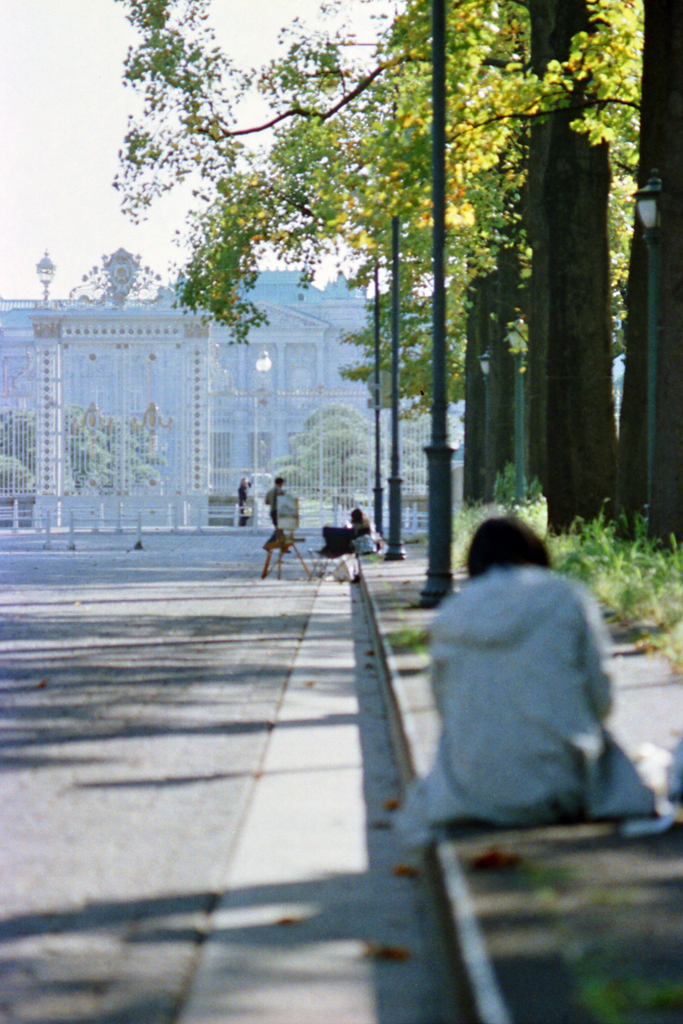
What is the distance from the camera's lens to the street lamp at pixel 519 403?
2533cm

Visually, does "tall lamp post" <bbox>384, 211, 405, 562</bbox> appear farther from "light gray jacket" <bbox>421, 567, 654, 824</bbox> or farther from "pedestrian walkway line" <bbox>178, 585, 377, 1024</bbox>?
"light gray jacket" <bbox>421, 567, 654, 824</bbox>

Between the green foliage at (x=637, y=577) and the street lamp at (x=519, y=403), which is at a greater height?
the street lamp at (x=519, y=403)

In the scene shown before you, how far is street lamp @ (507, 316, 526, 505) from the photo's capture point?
83.1 feet

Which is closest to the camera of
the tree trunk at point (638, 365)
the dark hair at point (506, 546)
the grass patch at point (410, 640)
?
the dark hair at point (506, 546)

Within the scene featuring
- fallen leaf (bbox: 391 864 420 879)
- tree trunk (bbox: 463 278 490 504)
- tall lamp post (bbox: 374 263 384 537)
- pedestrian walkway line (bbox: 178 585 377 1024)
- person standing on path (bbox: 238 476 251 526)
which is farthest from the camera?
person standing on path (bbox: 238 476 251 526)

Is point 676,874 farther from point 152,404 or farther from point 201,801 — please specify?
point 152,404

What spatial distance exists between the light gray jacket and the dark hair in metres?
0.05

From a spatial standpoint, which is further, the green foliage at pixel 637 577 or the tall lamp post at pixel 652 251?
the tall lamp post at pixel 652 251

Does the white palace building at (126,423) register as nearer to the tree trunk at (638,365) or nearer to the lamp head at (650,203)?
the tree trunk at (638,365)

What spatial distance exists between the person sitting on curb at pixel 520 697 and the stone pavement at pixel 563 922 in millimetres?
127

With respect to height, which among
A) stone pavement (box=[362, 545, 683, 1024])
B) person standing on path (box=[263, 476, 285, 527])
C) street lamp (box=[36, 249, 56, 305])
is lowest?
stone pavement (box=[362, 545, 683, 1024])

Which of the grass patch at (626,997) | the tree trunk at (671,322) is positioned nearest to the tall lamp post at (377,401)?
the tree trunk at (671,322)

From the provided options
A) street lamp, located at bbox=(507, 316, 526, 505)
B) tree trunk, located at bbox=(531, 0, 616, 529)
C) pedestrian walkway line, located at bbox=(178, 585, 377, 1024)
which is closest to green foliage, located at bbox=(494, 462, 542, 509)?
street lamp, located at bbox=(507, 316, 526, 505)

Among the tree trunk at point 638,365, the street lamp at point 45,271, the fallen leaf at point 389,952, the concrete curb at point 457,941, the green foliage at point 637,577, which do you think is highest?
the street lamp at point 45,271
